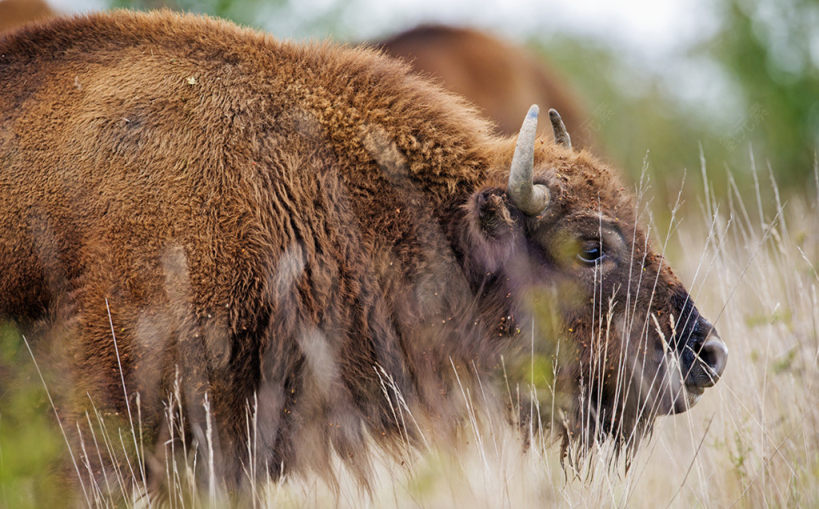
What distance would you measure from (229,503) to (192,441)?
332 mm

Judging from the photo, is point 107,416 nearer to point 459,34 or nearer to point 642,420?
point 642,420

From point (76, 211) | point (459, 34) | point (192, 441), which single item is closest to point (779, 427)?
point (192, 441)

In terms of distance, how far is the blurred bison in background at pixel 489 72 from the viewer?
766cm

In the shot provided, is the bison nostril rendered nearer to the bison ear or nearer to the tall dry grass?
the tall dry grass

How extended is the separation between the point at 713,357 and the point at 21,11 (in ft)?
17.6

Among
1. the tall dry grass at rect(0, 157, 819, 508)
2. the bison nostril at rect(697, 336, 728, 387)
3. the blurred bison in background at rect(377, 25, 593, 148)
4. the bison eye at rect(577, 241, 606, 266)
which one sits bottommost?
the tall dry grass at rect(0, 157, 819, 508)

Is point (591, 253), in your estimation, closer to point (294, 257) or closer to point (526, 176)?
point (526, 176)

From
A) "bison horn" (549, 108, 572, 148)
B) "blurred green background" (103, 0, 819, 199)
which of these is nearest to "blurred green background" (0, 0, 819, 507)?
"blurred green background" (103, 0, 819, 199)

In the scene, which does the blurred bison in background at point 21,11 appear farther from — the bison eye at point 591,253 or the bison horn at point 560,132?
the bison eye at point 591,253

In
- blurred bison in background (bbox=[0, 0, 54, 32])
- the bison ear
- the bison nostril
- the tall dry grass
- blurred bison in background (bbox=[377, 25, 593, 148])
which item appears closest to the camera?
the tall dry grass

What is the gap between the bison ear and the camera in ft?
10.6

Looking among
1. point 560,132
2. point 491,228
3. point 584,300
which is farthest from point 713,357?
point 560,132

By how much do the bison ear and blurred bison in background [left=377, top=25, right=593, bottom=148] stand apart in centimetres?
422

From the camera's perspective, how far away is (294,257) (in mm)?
3156
